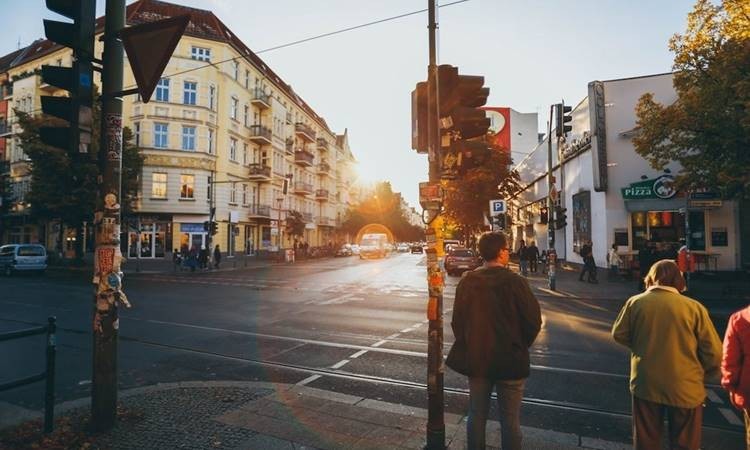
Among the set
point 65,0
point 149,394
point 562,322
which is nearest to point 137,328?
point 149,394

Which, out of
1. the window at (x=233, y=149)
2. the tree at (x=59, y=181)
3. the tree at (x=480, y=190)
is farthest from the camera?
the window at (x=233, y=149)

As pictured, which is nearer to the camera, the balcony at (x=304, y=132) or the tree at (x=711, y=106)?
the tree at (x=711, y=106)

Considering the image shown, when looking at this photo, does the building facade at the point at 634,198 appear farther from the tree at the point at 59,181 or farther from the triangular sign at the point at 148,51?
the tree at the point at 59,181

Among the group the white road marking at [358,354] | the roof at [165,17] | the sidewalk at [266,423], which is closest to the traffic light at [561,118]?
the white road marking at [358,354]

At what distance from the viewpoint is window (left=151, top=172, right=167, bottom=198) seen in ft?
118

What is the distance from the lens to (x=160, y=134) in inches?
1427

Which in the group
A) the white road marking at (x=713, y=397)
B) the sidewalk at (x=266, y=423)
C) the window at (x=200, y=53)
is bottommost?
the white road marking at (x=713, y=397)

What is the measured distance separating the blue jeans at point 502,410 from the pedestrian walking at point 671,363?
84cm

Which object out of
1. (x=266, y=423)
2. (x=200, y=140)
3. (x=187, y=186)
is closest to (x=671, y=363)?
(x=266, y=423)

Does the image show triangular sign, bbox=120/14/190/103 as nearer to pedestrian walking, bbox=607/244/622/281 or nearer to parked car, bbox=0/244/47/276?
pedestrian walking, bbox=607/244/622/281

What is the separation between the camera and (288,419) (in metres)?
4.49

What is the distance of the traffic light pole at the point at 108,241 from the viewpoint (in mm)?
4051

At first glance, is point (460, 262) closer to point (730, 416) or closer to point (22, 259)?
point (730, 416)

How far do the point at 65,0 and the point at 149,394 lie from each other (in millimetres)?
4117
